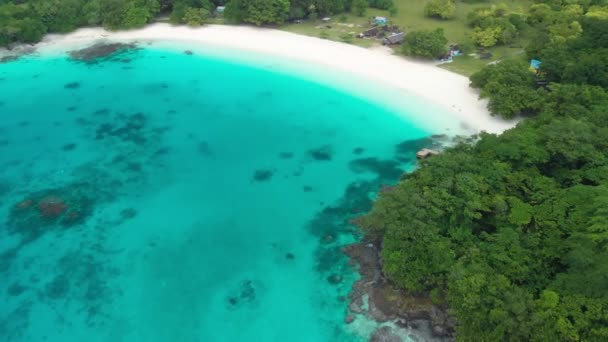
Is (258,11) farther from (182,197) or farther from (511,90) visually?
(511,90)

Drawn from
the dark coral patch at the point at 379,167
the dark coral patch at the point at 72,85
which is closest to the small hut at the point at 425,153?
the dark coral patch at the point at 379,167

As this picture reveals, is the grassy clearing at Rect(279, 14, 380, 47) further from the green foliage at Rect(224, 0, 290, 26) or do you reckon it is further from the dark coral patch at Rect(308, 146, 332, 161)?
the dark coral patch at Rect(308, 146, 332, 161)

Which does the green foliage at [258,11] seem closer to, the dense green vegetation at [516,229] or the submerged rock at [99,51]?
the submerged rock at [99,51]

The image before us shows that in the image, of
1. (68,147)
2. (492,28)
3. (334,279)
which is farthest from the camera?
(492,28)

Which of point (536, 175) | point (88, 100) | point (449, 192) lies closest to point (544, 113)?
point (536, 175)

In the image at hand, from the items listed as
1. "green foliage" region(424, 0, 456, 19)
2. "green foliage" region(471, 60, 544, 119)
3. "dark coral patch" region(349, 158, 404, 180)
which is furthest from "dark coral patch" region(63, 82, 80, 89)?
"green foliage" region(424, 0, 456, 19)

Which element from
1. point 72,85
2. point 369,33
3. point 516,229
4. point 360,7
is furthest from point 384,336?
point 360,7
